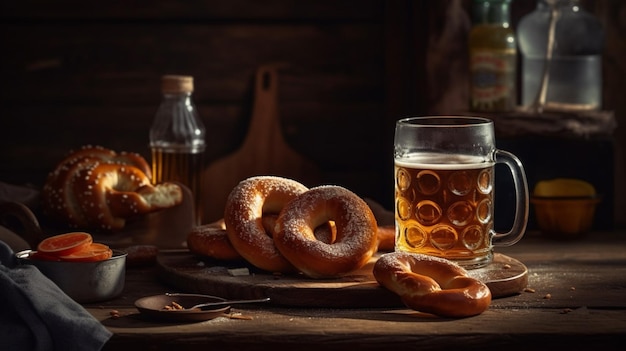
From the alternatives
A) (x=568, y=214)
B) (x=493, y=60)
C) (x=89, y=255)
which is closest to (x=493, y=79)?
(x=493, y=60)

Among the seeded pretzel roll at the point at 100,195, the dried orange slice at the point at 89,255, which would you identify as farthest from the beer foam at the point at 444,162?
the seeded pretzel roll at the point at 100,195

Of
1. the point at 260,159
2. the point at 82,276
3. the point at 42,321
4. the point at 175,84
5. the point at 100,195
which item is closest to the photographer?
the point at 42,321

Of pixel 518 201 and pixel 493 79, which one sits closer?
pixel 518 201

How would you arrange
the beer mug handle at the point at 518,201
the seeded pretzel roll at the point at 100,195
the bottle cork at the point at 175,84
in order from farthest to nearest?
the bottle cork at the point at 175,84
the seeded pretzel roll at the point at 100,195
the beer mug handle at the point at 518,201

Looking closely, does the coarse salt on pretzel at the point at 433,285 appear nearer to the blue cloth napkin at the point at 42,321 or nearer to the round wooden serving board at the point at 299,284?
the round wooden serving board at the point at 299,284

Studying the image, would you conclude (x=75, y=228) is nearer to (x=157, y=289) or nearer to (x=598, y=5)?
(x=157, y=289)

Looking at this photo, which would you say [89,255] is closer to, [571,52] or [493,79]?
[493,79]
